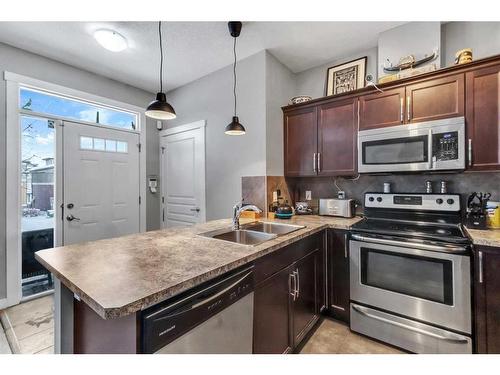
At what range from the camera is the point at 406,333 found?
1.74m

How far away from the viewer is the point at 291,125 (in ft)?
9.05

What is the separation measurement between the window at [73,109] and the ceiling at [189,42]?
0.45 meters

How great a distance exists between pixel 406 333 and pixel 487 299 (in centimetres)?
57

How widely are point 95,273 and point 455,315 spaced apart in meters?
2.18

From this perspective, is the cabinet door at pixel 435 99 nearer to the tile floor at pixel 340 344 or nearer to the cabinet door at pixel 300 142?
the cabinet door at pixel 300 142

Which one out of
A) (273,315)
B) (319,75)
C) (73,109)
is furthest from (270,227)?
(73,109)

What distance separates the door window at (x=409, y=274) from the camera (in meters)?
1.61

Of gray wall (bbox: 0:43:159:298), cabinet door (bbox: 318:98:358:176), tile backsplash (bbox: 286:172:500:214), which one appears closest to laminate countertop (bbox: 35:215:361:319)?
cabinet door (bbox: 318:98:358:176)

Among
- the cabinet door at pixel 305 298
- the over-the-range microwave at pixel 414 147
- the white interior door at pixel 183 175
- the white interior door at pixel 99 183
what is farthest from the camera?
the white interior door at pixel 183 175

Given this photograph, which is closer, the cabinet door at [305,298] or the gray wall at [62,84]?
the cabinet door at [305,298]

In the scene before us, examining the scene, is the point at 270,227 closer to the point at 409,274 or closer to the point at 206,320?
the point at 409,274

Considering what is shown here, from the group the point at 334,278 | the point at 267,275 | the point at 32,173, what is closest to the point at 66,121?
the point at 32,173

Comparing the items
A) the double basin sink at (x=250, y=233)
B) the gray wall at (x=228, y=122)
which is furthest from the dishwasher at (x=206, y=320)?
the gray wall at (x=228, y=122)
